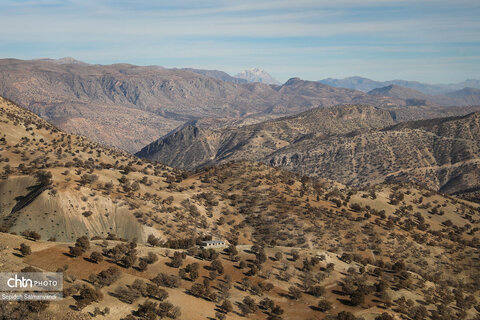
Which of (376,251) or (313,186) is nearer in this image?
(376,251)

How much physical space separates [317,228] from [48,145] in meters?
99.4

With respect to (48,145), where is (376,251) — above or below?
below

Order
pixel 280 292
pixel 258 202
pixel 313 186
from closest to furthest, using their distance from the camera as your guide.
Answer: pixel 280 292 → pixel 258 202 → pixel 313 186

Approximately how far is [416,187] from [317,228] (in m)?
65.6

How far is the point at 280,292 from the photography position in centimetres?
5681

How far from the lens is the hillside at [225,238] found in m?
50.2

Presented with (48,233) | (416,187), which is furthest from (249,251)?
(416,187)

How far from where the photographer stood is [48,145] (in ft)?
481

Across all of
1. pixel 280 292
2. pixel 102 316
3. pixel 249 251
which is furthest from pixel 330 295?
pixel 102 316

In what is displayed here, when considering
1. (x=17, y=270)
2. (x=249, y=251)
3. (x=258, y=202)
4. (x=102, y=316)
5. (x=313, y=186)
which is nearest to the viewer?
(x=102, y=316)

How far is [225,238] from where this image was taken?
3846 inches

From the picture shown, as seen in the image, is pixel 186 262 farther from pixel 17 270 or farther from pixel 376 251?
pixel 376 251

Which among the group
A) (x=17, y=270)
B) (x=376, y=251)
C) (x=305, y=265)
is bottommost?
(x=376, y=251)

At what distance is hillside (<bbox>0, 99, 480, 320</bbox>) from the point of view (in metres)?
50.2
